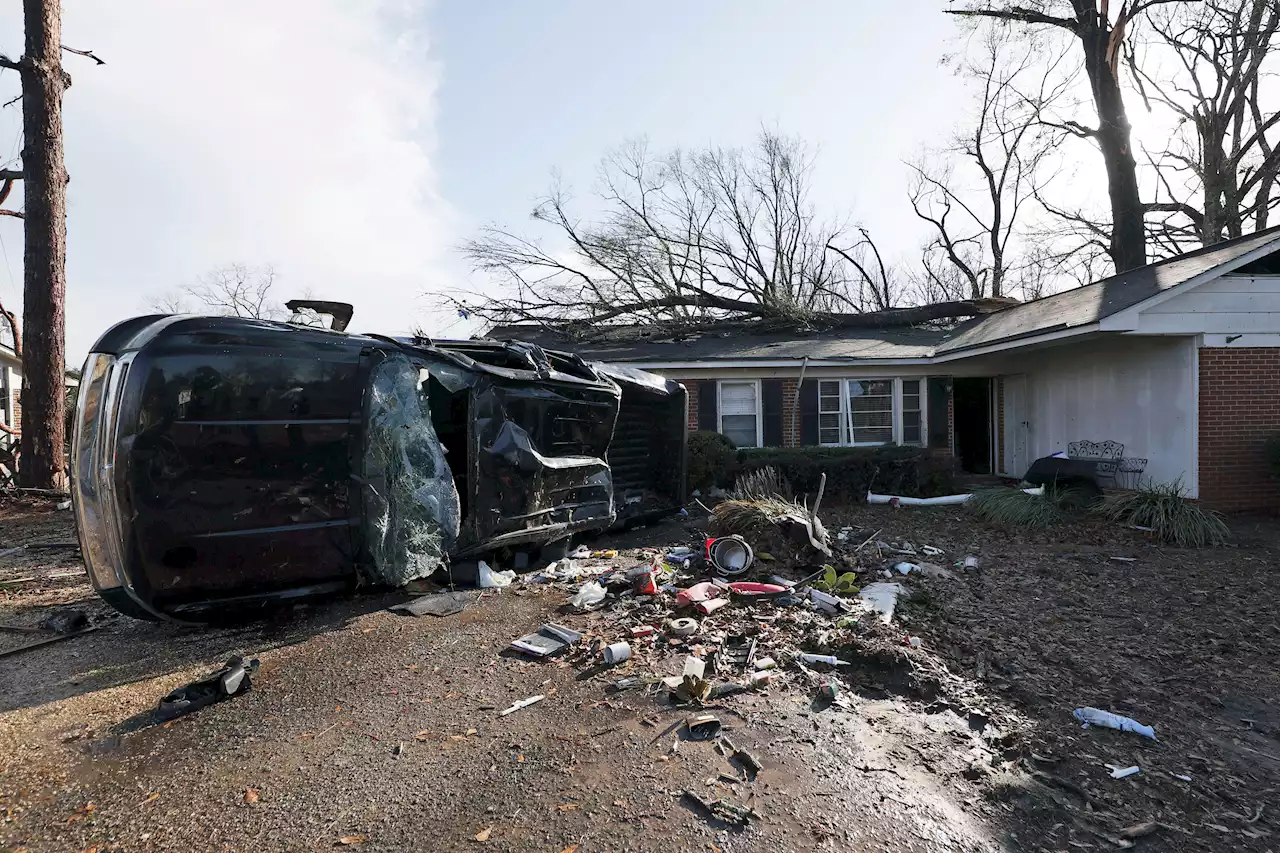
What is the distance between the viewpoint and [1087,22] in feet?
62.3

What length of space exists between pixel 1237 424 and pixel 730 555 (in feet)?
26.7

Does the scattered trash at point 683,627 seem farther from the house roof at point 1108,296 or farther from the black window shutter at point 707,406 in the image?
the black window shutter at point 707,406

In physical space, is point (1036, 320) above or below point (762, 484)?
above

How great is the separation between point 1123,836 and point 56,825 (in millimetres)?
4081

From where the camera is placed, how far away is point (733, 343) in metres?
14.6

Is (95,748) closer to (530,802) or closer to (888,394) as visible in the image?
(530,802)

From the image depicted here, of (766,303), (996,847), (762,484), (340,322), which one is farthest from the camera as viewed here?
(766,303)

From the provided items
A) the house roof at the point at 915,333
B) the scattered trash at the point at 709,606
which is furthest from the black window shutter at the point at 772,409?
the scattered trash at the point at 709,606

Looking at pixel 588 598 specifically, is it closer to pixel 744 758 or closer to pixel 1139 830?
pixel 744 758

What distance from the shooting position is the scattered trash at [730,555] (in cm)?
586

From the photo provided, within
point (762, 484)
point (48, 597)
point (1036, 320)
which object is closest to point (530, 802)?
point (48, 597)

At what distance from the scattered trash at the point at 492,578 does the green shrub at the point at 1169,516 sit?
749 centimetres

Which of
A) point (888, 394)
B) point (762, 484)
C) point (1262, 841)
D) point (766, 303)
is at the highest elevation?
point (766, 303)

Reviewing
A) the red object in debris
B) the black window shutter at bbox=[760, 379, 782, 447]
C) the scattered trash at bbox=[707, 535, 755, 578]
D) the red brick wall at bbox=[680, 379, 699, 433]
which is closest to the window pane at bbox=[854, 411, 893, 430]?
the black window shutter at bbox=[760, 379, 782, 447]
